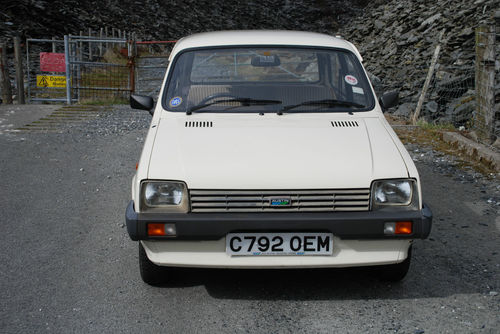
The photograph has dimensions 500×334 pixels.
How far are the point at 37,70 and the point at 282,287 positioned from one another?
20.5 metres

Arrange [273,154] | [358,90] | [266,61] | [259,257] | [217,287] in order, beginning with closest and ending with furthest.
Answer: [259,257], [273,154], [217,287], [358,90], [266,61]

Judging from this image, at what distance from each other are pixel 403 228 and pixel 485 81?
252 inches

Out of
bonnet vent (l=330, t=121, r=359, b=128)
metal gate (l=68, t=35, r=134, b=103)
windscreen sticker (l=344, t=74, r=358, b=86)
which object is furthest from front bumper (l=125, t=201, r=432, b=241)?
metal gate (l=68, t=35, r=134, b=103)

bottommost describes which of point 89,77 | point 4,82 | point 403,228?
point 4,82

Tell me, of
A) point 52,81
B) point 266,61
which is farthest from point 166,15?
point 266,61

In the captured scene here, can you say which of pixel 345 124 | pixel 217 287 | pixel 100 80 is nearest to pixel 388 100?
pixel 345 124

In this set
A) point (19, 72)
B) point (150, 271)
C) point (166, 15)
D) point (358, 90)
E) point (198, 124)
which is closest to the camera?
point (150, 271)

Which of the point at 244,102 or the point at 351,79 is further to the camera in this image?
the point at 351,79

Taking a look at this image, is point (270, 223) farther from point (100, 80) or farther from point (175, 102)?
point (100, 80)

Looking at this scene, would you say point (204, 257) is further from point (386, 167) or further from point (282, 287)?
point (386, 167)

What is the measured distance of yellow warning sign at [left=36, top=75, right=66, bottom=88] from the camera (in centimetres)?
1616

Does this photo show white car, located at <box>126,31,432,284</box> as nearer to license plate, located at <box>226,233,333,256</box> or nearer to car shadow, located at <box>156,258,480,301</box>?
license plate, located at <box>226,233,333,256</box>

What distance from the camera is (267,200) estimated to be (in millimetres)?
3758

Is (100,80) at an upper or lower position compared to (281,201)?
lower
